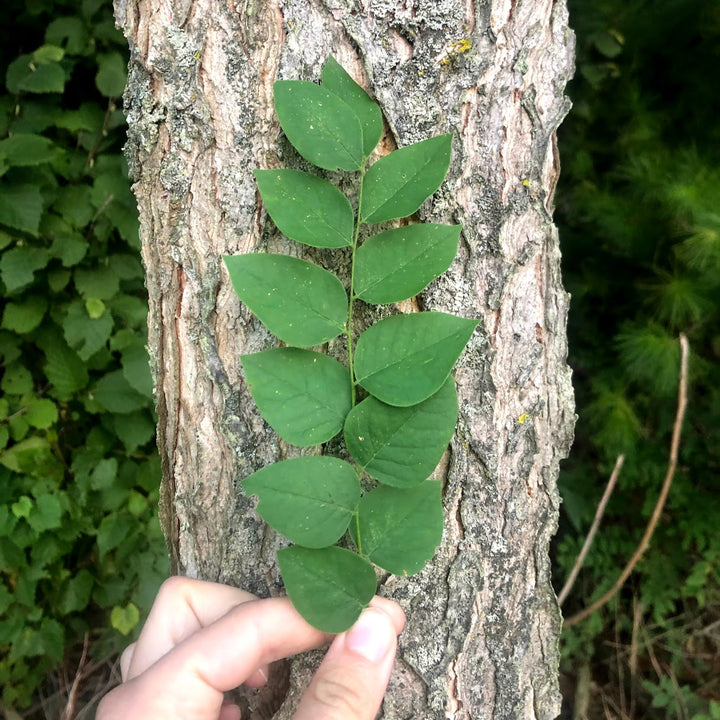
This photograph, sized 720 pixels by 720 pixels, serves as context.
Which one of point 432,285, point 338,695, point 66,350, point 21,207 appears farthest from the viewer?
point 66,350

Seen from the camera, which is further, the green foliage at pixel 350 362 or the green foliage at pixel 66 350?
the green foliage at pixel 66 350

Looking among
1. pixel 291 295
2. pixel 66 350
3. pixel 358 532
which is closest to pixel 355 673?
pixel 358 532

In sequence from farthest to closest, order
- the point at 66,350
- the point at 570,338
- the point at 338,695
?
the point at 570,338, the point at 66,350, the point at 338,695

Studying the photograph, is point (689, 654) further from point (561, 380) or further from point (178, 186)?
point (178, 186)

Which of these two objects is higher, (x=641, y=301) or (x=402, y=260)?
(x=402, y=260)

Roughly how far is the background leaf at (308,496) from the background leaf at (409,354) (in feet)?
0.33

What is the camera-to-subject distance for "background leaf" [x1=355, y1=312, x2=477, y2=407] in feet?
2.21

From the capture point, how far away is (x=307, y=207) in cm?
70

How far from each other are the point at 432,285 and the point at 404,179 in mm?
131

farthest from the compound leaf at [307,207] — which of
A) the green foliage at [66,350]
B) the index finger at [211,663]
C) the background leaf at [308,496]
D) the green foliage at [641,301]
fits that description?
the green foliage at [641,301]

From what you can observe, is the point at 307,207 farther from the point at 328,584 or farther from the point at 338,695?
the point at 338,695

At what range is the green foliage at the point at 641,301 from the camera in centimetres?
163

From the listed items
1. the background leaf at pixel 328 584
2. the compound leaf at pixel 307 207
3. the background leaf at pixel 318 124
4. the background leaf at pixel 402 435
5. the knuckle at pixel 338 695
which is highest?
the background leaf at pixel 318 124

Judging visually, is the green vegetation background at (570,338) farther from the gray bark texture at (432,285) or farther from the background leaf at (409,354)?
the background leaf at (409,354)
